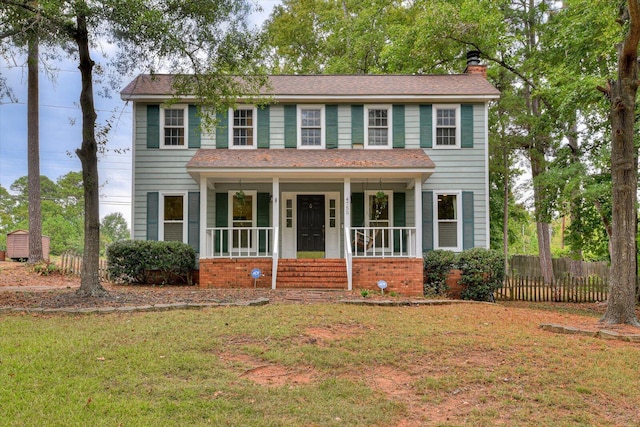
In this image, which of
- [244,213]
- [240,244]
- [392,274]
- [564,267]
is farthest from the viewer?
[564,267]

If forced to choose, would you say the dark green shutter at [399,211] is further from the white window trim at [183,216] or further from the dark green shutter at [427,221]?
the white window trim at [183,216]

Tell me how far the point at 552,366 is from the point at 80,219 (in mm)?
40095

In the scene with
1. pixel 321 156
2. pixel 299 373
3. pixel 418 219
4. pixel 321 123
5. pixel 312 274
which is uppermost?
pixel 321 123

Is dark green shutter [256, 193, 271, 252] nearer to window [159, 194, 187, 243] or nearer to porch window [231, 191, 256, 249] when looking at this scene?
porch window [231, 191, 256, 249]

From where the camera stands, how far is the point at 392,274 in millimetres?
11977

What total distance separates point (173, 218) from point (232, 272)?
3.11m

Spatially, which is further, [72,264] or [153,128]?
[72,264]

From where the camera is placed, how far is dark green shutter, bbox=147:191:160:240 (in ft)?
44.7

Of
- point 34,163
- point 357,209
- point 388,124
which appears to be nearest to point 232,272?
point 357,209

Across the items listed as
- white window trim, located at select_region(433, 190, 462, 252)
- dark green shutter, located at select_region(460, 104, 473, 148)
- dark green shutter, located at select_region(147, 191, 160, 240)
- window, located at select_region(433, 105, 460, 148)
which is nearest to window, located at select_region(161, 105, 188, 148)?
dark green shutter, located at select_region(147, 191, 160, 240)

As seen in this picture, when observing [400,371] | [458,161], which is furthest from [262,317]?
[458,161]

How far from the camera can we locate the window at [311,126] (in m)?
14.1

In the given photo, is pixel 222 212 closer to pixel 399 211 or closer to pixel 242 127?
pixel 242 127

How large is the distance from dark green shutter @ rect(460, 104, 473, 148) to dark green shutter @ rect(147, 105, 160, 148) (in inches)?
361
